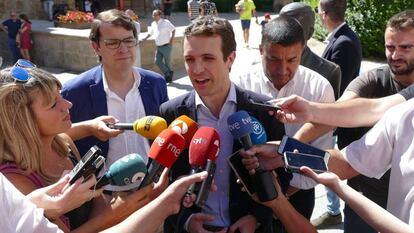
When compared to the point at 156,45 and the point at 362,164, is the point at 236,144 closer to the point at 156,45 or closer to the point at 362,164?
the point at 362,164

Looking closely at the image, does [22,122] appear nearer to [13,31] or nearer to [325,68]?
[325,68]

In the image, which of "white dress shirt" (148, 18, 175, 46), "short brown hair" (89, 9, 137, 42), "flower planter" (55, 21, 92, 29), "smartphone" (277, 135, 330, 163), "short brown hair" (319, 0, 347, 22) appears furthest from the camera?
"flower planter" (55, 21, 92, 29)

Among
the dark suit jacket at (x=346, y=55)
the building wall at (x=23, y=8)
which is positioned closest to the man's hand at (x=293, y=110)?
the dark suit jacket at (x=346, y=55)

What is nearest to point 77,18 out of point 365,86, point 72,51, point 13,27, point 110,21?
point 13,27

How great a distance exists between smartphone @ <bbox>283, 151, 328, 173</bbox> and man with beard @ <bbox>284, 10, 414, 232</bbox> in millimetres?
787

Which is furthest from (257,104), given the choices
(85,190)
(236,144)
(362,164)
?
(85,190)

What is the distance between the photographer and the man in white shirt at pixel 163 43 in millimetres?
9594

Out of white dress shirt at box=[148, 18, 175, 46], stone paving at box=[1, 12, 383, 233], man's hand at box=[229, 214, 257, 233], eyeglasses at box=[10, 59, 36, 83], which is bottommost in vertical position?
stone paving at box=[1, 12, 383, 233]

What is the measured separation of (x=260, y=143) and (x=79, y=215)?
893mm

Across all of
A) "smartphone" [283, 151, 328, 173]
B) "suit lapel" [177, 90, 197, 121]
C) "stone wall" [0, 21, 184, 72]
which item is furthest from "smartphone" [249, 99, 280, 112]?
"stone wall" [0, 21, 184, 72]

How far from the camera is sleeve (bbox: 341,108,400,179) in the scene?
198cm

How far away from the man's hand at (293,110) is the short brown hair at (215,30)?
353 millimetres

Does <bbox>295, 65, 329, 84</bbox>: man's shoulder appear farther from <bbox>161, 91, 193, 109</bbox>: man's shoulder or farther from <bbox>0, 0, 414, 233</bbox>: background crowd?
<bbox>161, 91, 193, 109</bbox>: man's shoulder

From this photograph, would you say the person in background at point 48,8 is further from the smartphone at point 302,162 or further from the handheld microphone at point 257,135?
the smartphone at point 302,162
